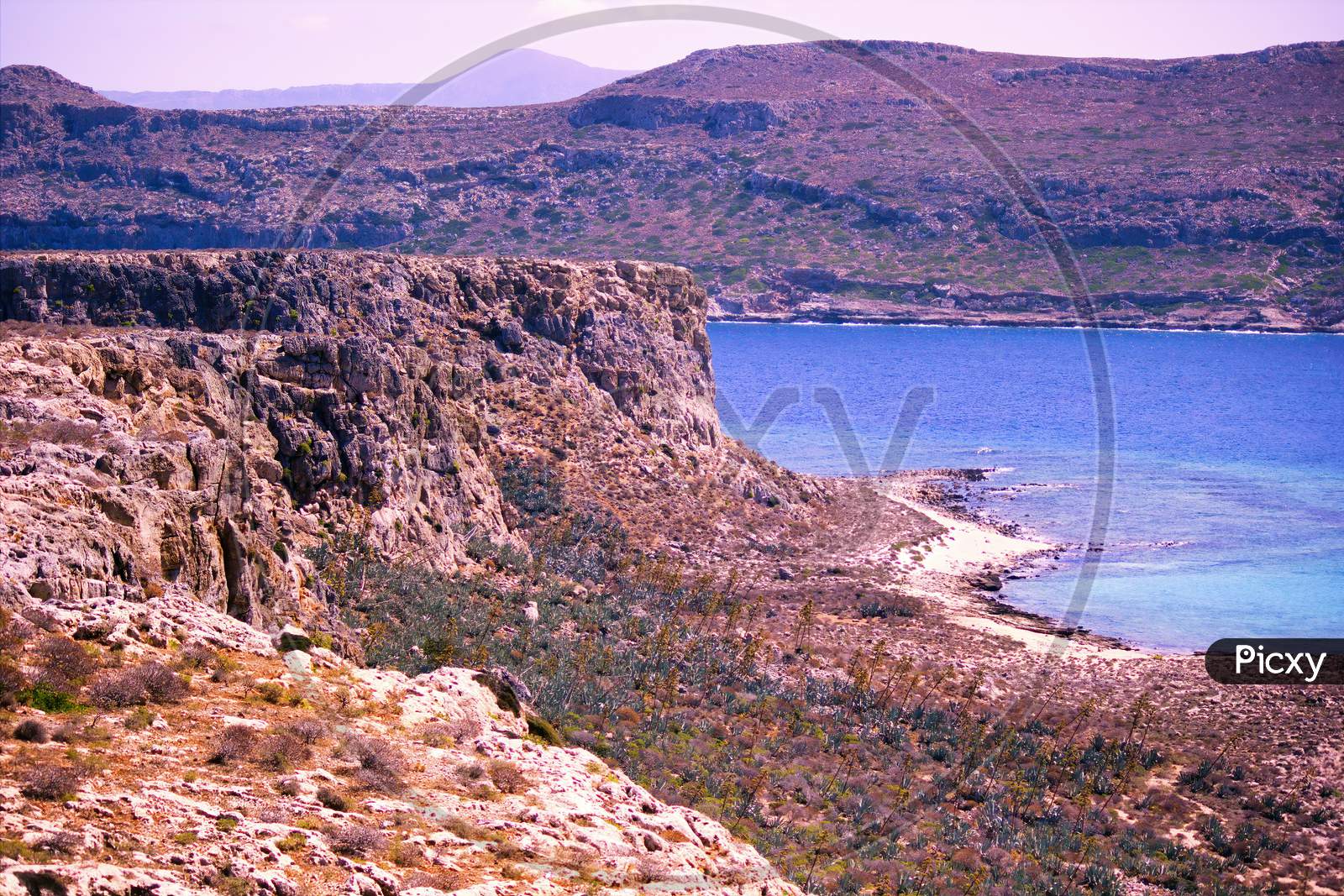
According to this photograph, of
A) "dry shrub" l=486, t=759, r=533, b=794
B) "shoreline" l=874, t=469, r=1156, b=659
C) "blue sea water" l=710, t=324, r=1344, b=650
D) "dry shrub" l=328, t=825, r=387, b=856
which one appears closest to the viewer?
"dry shrub" l=328, t=825, r=387, b=856

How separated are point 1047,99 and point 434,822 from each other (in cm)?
20068

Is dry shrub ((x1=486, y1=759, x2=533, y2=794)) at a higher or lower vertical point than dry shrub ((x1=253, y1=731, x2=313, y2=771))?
lower

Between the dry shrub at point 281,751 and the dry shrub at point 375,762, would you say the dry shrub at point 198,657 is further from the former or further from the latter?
the dry shrub at point 375,762

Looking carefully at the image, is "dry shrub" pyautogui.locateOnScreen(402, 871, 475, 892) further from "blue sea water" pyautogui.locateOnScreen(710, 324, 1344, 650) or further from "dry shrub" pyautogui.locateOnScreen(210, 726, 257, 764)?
"blue sea water" pyautogui.locateOnScreen(710, 324, 1344, 650)

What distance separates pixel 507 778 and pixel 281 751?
2.33 meters

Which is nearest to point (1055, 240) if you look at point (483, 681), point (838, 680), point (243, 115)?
point (243, 115)

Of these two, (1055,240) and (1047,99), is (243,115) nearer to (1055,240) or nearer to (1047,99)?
(1055,240)

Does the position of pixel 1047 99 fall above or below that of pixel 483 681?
above

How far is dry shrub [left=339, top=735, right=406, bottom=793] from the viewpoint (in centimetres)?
1105

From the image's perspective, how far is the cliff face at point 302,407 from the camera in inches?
580

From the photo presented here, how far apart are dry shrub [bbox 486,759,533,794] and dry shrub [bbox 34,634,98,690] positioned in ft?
13.3

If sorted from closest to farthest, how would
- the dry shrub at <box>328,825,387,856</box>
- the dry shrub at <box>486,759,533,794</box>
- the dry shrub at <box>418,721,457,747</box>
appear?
1. the dry shrub at <box>328,825,387,856</box>
2. the dry shrub at <box>486,759,533,794</box>
3. the dry shrub at <box>418,721,457,747</box>

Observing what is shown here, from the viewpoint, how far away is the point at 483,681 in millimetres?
14969

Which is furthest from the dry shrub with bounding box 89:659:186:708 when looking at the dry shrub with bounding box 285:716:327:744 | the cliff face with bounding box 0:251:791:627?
the cliff face with bounding box 0:251:791:627
